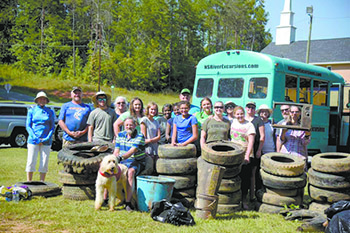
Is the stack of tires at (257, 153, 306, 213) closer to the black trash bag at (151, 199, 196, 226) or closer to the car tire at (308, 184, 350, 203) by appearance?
the car tire at (308, 184, 350, 203)

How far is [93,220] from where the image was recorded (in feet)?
18.4

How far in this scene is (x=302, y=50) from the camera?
4300 cm

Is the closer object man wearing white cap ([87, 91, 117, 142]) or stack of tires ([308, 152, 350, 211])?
stack of tires ([308, 152, 350, 211])

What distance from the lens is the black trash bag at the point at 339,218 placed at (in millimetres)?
4453

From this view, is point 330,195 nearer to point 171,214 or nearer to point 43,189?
point 171,214

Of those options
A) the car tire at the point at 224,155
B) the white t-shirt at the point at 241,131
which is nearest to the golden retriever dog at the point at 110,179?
the car tire at the point at 224,155

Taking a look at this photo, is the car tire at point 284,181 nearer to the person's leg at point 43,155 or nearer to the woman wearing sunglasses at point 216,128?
the woman wearing sunglasses at point 216,128

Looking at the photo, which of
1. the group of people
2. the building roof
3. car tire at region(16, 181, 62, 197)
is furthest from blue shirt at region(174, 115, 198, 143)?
the building roof

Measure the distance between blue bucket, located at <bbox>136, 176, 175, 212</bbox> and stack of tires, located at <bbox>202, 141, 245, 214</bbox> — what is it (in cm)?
76

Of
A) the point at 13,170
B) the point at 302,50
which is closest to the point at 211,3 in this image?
the point at 302,50

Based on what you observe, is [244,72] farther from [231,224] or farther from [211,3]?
[211,3]

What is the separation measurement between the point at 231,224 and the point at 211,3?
55639 mm

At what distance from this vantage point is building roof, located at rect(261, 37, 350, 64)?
132 ft

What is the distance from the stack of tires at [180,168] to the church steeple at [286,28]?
41.4 metres
